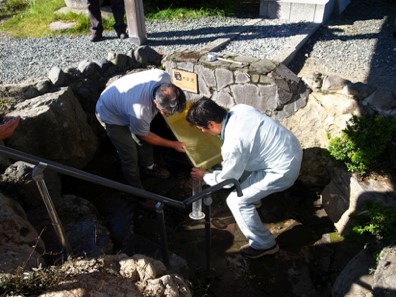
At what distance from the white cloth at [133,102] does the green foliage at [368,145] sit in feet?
7.48

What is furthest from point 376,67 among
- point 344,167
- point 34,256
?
point 34,256

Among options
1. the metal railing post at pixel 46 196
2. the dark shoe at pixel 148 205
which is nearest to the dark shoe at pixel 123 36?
the dark shoe at pixel 148 205

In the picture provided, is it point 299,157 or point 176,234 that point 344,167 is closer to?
point 299,157

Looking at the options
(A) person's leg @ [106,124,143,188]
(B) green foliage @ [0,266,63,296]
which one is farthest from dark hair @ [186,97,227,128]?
(B) green foliage @ [0,266,63,296]

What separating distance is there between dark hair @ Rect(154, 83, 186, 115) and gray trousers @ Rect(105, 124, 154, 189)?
0.91 metres

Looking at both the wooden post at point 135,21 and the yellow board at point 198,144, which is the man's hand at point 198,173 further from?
the wooden post at point 135,21

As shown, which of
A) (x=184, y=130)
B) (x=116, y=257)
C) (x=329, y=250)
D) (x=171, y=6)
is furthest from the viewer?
(x=171, y=6)

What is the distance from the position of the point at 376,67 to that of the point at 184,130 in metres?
3.85

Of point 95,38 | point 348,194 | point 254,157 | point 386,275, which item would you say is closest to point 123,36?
point 95,38

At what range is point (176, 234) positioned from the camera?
470cm

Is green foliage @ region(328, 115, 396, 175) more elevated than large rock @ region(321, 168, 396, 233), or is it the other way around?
green foliage @ region(328, 115, 396, 175)

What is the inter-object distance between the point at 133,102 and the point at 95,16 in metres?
4.19

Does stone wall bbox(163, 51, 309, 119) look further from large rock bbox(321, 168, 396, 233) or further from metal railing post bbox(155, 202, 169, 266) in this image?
metal railing post bbox(155, 202, 169, 266)

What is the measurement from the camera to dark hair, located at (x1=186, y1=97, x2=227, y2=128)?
3352mm
